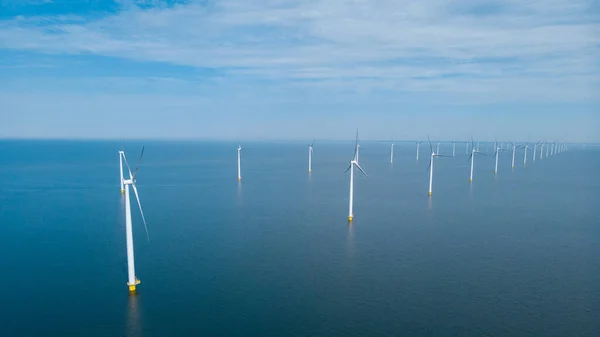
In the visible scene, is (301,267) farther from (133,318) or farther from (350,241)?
(133,318)

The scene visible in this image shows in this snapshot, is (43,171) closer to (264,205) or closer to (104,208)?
(104,208)

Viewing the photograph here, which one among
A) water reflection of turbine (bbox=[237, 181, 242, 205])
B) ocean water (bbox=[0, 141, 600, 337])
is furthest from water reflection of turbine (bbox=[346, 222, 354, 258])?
water reflection of turbine (bbox=[237, 181, 242, 205])

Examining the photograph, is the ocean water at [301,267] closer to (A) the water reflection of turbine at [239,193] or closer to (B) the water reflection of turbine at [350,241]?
(B) the water reflection of turbine at [350,241]

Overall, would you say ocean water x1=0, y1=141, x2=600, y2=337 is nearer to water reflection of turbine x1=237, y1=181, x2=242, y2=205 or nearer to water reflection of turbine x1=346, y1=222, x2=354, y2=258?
water reflection of turbine x1=346, y1=222, x2=354, y2=258

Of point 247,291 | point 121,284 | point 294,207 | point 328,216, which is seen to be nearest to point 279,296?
point 247,291

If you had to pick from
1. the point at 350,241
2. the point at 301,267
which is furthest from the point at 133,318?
the point at 350,241

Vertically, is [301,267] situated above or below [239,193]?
below
